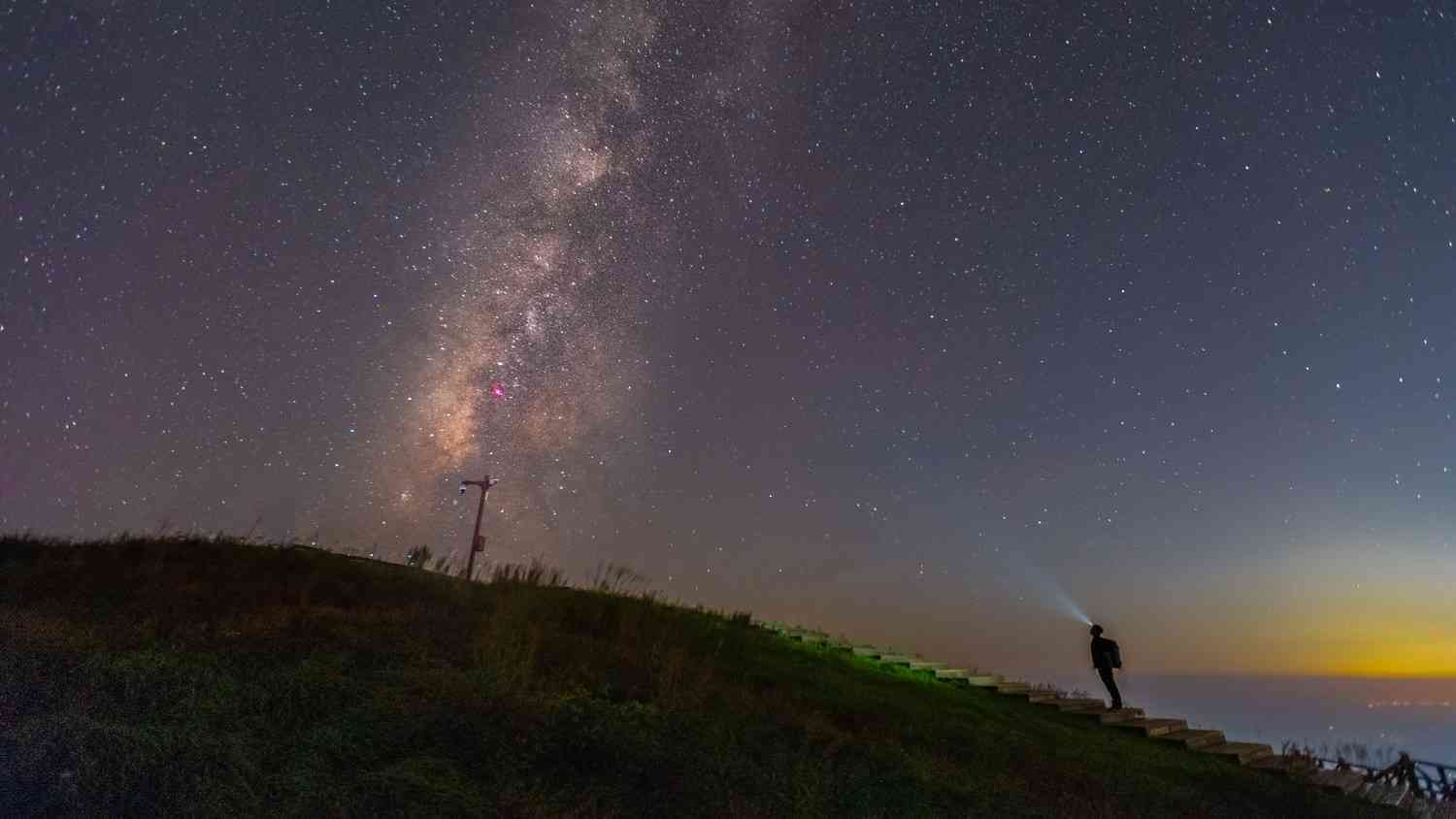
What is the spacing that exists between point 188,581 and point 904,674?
1256 cm

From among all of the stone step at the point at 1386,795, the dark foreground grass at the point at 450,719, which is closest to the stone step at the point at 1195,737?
the stone step at the point at 1386,795

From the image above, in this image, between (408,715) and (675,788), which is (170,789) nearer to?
(408,715)

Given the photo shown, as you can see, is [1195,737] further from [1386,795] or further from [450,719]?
[450,719]

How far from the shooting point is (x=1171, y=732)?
57.9 feet

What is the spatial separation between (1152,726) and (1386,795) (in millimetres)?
3579

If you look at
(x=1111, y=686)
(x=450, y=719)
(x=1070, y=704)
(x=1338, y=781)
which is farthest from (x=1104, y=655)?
(x=450, y=719)

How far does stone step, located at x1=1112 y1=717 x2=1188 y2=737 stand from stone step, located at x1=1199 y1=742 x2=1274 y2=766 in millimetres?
840

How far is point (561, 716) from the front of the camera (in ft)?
27.1

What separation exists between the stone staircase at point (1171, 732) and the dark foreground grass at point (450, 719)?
2.21 metres

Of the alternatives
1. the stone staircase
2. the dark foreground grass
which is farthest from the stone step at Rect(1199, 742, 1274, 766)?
the dark foreground grass

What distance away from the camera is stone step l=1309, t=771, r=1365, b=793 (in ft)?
49.8

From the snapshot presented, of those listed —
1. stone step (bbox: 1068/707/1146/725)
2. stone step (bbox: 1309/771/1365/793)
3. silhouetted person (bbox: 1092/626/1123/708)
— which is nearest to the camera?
stone step (bbox: 1309/771/1365/793)

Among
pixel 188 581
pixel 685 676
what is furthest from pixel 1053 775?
pixel 188 581

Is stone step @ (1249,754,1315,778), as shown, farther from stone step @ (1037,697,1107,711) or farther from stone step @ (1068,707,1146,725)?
stone step @ (1037,697,1107,711)
